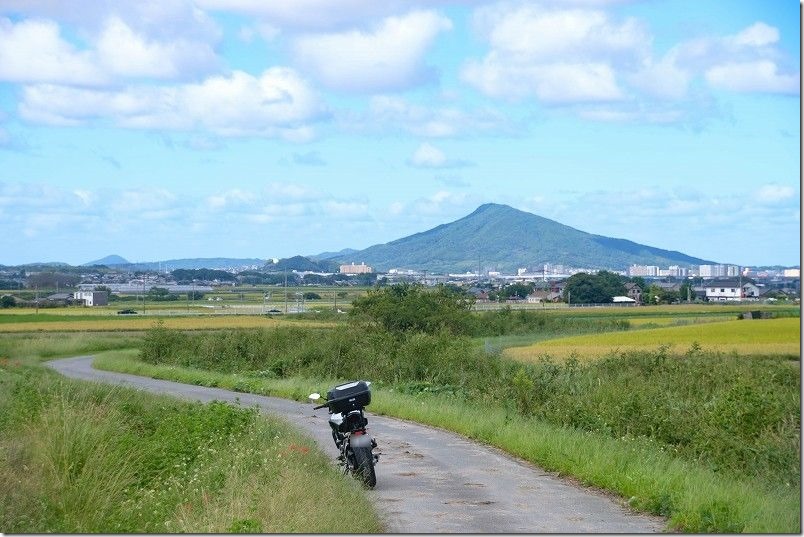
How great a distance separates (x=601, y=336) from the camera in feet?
181

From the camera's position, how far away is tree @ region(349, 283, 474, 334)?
169 ft

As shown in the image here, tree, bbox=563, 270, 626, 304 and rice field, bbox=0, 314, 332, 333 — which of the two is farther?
tree, bbox=563, 270, 626, 304

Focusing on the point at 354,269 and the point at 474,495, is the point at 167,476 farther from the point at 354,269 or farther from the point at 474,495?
the point at 354,269

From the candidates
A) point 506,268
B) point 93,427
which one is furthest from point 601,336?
point 506,268

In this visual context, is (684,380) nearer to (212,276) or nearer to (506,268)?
(212,276)

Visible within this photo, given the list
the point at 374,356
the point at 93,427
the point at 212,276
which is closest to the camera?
the point at 93,427

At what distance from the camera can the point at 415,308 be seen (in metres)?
52.5

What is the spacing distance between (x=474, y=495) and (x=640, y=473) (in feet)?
6.73

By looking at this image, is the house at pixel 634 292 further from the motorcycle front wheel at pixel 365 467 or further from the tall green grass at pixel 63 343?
the motorcycle front wheel at pixel 365 467

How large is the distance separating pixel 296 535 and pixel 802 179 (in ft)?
17.7

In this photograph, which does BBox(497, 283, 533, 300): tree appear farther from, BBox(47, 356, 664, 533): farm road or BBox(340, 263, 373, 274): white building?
BBox(47, 356, 664, 533): farm road

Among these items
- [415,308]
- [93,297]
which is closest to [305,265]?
[93,297]

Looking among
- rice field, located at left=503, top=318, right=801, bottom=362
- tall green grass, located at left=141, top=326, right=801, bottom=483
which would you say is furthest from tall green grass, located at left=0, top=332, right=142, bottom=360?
rice field, located at left=503, top=318, right=801, bottom=362

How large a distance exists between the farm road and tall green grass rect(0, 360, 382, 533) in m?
0.75
